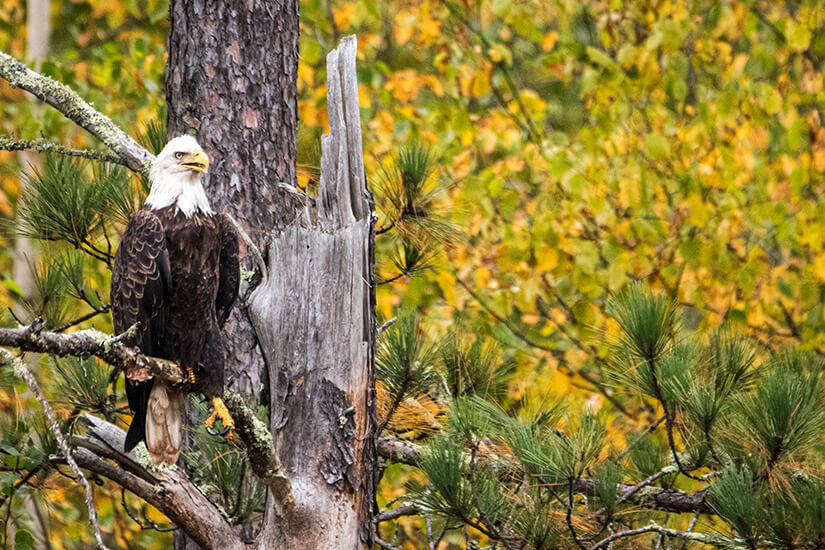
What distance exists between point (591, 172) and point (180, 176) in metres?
4.02

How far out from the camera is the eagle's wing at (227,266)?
10.1 feet

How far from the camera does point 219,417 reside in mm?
2822

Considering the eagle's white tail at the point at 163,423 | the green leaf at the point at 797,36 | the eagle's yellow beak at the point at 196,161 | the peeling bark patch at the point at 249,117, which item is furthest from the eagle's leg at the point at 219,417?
the green leaf at the point at 797,36

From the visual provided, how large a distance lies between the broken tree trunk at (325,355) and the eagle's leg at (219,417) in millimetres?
200

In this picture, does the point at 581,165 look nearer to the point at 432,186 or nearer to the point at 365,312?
the point at 432,186

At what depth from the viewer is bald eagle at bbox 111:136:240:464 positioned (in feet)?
9.37

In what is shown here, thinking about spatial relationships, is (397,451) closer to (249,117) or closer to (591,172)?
(249,117)

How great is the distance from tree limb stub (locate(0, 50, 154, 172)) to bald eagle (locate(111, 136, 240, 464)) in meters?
0.13

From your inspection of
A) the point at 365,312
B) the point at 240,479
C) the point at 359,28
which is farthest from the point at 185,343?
the point at 359,28

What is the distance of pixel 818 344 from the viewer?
609 cm

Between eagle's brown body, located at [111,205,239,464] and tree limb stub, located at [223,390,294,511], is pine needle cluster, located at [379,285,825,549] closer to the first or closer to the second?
tree limb stub, located at [223,390,294,511]

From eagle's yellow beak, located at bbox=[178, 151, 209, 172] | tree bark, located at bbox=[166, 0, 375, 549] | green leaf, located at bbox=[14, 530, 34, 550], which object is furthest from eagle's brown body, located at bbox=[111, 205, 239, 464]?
green leaf, located at bbox=[14, 530, 34, 550]

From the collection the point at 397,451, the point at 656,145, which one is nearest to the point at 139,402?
the point at 397,451

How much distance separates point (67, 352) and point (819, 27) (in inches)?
252
